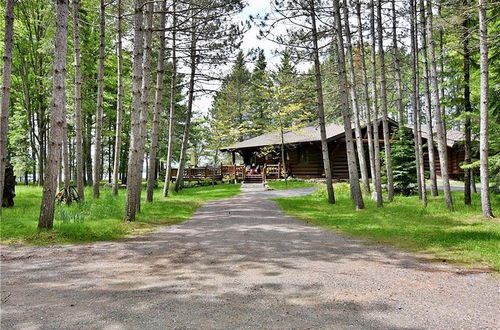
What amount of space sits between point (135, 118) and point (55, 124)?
264cm

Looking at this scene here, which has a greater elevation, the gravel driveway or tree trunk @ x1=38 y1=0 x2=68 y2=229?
tree trunk @ x1=38 y1=0 x2=68 y2=229

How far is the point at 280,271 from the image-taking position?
15.6 ft

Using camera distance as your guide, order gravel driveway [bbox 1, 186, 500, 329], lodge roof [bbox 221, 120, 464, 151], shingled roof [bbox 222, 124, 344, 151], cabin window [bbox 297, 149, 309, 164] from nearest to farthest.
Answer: gravel driveway [bbox 1, 186, 500, 329] → lodge roof [bbox 221, 120, 464, 151] → shingled roof [bbox 222, 124, 344, 151] → cabin window [bbox 297, 149, 309, 164]

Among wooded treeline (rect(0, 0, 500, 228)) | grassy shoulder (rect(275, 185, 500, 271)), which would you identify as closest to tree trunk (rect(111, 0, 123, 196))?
wooded treeline (rect(0, 0, 500, 228))

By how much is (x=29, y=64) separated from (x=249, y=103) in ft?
91.0

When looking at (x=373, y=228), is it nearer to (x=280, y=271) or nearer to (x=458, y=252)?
(x=458, y=252)

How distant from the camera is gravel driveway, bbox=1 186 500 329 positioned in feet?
10.4


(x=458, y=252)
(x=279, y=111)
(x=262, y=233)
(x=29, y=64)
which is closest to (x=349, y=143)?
(x=262, y=233)

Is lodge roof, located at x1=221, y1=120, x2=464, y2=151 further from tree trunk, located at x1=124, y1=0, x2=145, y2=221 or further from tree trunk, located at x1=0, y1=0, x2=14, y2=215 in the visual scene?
tree trunk, located at x1=0, y1=0, x2=14, y2=215

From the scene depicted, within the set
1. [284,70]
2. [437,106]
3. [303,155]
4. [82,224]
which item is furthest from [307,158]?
[82,224]

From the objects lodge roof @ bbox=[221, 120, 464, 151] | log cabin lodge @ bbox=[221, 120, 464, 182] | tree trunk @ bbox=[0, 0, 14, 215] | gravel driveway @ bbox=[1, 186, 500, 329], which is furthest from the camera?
log cabin lodge @ bbox=[221, 120, 464, 182]

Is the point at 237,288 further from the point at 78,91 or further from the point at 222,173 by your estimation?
the point at 222,173

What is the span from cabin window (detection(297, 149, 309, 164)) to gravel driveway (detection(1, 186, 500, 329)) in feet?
74.7

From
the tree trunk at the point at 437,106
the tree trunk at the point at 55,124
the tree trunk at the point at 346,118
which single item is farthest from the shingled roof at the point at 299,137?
the tree trunk at the point at 55,124
